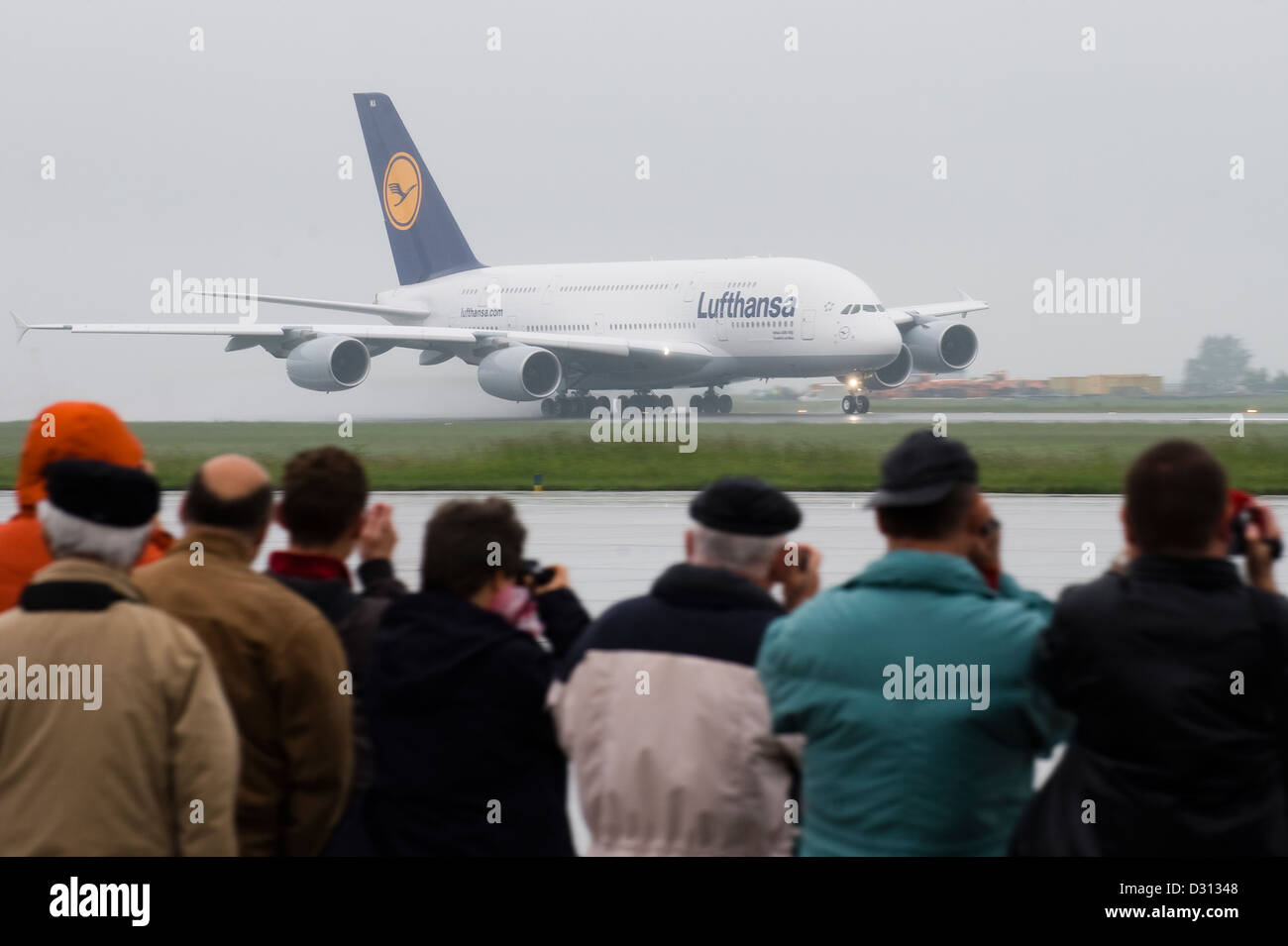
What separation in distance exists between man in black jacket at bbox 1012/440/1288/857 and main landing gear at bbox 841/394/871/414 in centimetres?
3253

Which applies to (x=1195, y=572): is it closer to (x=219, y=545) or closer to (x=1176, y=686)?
(x=1176, y=686)

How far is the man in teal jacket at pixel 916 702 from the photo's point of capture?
302 centimetres

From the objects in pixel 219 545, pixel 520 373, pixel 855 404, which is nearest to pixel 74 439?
pixel 219 545

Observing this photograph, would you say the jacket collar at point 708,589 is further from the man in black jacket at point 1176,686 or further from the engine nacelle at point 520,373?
the engine nacelle at point 520,373

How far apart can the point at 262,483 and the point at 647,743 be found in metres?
1.12

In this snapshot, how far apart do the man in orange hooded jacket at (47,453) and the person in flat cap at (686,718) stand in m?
1.56

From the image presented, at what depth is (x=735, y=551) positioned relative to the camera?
136 inches

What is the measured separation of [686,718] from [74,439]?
1.93 metres

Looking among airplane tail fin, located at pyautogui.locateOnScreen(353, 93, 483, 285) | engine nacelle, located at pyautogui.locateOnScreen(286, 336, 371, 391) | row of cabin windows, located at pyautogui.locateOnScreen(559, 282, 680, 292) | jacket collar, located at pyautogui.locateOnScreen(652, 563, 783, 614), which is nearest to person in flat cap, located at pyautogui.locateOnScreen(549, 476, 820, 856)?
jacket collar, located at pyautogui.locateOnScreen(652, 563, 783, 614)

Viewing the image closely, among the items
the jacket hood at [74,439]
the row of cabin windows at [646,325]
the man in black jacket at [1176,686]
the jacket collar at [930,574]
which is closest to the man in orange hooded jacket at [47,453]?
the jacket hood at [74,439]

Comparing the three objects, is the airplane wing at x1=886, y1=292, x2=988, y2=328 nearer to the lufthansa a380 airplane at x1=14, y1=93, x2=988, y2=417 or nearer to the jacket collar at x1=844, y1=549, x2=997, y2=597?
the lufthansa a380 airplane at x1=14, y1=93, x2=988, y2=417
